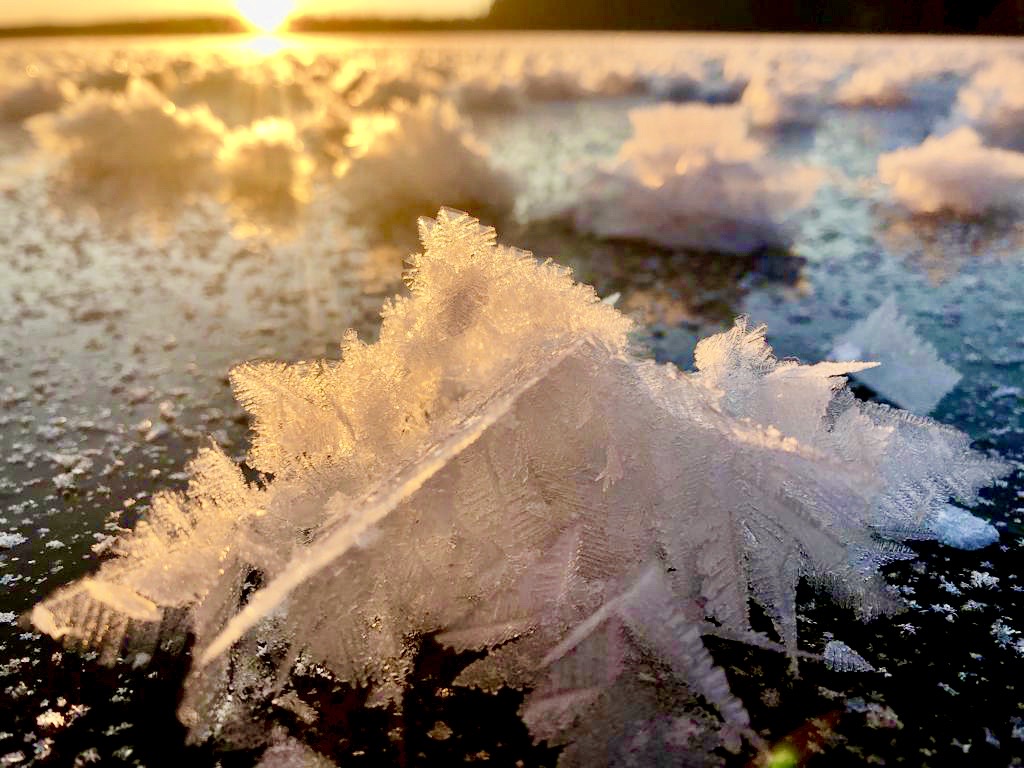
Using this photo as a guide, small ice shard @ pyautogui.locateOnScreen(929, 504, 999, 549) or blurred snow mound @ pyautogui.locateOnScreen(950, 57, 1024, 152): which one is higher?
blurred snow mound @ pyautogui.locateOnScreen(950, 57, 1024, 152)

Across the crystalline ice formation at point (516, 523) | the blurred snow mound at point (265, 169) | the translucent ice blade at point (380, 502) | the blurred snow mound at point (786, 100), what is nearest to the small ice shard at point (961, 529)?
the crystalline ice formation at point (516, 523)

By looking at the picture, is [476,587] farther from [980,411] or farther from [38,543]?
[980,411]

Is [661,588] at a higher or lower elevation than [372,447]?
lower

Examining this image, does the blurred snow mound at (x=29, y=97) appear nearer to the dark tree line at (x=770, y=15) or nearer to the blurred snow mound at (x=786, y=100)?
the blurred snow mound at (x=786, y=100)

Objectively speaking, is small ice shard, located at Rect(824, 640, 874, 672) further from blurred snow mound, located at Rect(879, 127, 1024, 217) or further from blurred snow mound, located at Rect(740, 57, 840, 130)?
blurred snow mound, located at Rect(740, 57, 840, 130)

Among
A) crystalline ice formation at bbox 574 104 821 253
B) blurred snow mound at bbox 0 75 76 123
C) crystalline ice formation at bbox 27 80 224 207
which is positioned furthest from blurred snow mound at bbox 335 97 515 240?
blurred snow mound at bbox 0 75 76 123

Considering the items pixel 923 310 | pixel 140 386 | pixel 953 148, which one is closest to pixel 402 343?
pixel 140 386
